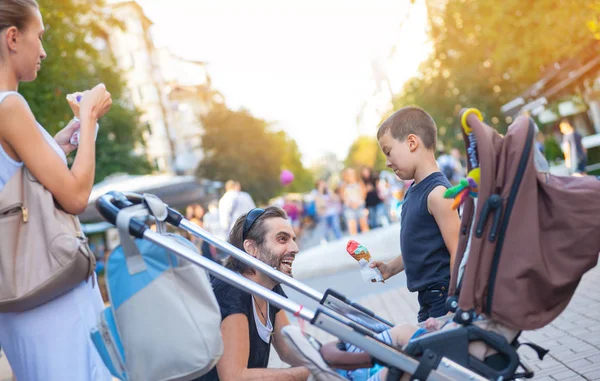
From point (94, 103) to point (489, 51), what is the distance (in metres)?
29.3

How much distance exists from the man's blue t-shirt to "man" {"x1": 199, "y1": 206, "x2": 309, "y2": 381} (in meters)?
0.60

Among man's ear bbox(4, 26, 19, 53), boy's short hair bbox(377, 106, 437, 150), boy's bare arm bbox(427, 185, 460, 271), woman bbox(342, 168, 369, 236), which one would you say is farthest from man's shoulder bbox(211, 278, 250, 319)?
woman bbox(342, 168, 369, 236)

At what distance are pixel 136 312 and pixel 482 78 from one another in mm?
34688

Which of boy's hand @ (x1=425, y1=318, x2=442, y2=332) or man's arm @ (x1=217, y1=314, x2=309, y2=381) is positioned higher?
boy's hand @ (x1=425, y1=318, x2=442, y2=332)

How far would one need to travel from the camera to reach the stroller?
2443 millimetres

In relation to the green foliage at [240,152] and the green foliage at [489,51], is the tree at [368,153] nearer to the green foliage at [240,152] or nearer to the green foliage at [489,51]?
the green foliage at [240,152]

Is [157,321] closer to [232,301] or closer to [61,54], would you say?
[232,301]

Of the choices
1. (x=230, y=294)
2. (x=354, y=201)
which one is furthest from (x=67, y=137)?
(x=354, y=201)

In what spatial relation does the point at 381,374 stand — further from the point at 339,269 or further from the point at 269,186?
the point at 269,186

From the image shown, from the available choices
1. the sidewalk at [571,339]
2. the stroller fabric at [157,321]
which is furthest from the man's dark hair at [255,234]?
the sidewalk at [571,339]

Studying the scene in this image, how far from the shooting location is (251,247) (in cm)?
363

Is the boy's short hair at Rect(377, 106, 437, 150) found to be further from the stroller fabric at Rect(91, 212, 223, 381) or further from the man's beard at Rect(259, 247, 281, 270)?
the stroller fabric at Rect(91, 212, 223, 381)

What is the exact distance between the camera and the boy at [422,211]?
3.48m

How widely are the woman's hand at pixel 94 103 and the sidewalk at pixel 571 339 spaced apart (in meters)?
3.17
